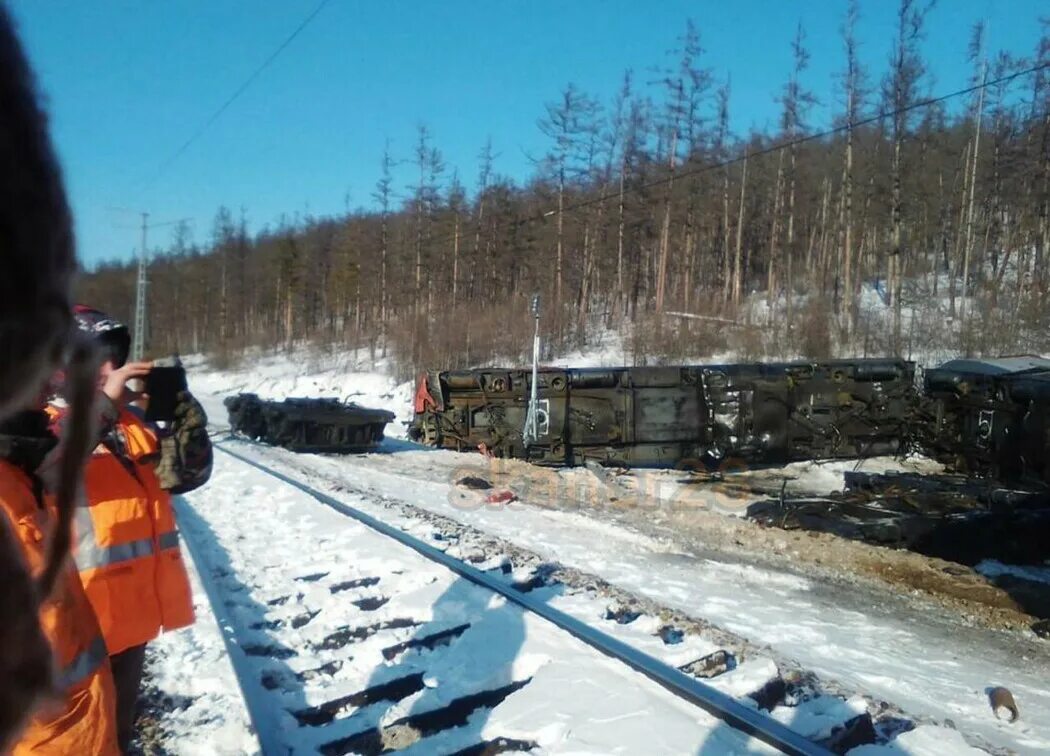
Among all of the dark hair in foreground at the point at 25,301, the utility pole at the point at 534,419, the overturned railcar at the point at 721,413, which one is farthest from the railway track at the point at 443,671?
the overturned railcar at the point at 721,413

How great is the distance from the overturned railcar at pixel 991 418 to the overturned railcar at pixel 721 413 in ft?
2.86

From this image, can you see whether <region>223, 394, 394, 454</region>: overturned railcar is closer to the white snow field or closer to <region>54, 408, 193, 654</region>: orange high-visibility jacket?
the white snow field

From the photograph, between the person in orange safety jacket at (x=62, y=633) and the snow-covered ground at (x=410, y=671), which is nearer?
the person in orange safety jacket at (x=62, y=633)

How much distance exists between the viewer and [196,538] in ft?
27.2

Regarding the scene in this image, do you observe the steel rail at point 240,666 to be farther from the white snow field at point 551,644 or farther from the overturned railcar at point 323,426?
the overturned railcar at point 323,426

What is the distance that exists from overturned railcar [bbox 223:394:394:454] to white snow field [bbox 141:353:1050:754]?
7.65 meters

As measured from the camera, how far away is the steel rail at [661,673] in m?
3.85

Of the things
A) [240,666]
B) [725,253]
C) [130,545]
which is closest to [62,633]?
[130,545]

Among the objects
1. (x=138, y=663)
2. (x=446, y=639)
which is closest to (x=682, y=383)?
(x=446, y=639)

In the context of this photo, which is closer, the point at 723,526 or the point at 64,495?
the point at 64,495

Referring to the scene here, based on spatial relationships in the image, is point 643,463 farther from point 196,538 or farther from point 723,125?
point 723,125

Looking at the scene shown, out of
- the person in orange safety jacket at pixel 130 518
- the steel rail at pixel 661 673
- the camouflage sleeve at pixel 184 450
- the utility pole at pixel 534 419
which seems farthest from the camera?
the utility pole at pixel 534 419

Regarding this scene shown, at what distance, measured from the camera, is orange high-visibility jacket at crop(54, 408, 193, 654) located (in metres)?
2.57

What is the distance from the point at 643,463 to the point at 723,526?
6837 mm
